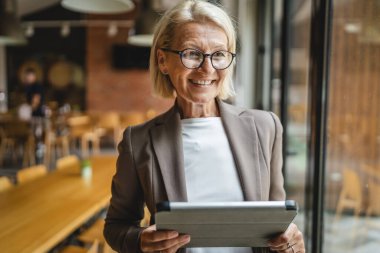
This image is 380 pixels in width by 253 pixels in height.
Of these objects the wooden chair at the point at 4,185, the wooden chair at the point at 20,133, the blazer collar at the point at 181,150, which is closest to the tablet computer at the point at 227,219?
the blazer collar at the point at 181,150

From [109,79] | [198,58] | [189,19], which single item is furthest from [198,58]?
[109,79]

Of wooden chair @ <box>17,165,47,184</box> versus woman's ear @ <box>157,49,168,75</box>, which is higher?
woman's ear @ <box>157,49,168,75</box>

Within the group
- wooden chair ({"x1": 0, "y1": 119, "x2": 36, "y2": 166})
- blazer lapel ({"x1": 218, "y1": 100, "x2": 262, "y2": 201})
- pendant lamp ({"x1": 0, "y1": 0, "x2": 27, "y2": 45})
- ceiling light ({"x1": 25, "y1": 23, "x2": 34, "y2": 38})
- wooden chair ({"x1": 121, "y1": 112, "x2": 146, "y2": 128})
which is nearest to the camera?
blazer lapel ({"x1": 218, "y1": 100, "x2": 262, "y2": 201})

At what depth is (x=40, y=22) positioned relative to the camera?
1055 cm

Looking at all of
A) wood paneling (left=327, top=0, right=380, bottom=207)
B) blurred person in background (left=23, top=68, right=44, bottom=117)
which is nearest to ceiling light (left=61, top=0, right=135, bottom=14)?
wood paneling (left=327, top=0, right=380, bottom=207)

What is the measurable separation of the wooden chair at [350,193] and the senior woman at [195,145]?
5.96ft

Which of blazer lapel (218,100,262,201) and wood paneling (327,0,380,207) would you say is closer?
blazer lapel (218,100,262,201)

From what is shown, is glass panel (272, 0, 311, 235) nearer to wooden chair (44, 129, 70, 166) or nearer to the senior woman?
the senior woman

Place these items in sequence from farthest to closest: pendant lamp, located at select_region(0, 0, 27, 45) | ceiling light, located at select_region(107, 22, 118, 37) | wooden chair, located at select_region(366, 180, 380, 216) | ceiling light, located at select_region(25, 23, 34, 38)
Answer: ceiling light, located at select_region(25, 23, 34, 38), ceiling light, located at select_region(107, 22, 118, 37), pendant lamp, located at select_region(0, 0, 27, 45), wooden chair, located at select_region(366, 180, 380, 216)

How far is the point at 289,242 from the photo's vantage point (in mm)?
1056

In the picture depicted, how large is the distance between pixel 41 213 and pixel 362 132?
196 cm

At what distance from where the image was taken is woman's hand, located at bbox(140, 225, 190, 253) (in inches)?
38.0

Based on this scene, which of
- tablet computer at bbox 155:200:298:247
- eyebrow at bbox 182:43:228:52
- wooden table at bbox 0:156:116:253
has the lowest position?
wooden table at bbox 0:156:116:253

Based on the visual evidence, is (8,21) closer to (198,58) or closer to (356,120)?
(356,120)
